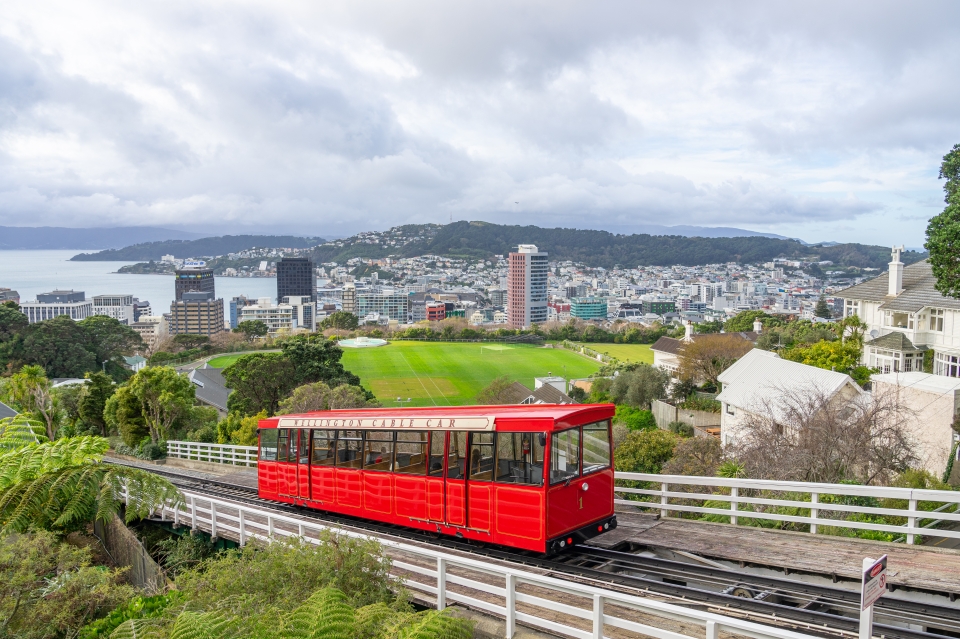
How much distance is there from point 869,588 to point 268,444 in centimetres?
1327

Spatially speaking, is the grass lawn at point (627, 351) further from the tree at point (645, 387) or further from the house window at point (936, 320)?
the house window at point (936, 320)

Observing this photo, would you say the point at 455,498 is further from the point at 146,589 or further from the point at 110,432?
the point at 110,432

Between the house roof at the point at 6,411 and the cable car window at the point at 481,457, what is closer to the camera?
the cable car window at the point at 481,457

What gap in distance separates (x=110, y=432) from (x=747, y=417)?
32805mm

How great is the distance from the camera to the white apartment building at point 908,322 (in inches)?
1265

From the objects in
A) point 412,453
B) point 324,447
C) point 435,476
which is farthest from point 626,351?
point 435,476

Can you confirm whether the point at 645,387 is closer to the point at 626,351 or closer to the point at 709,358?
the point at 709,358

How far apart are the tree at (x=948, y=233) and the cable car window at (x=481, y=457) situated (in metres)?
15.3

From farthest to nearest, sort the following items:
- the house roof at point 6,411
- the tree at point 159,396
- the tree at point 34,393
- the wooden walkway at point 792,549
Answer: the tree at point 34,393
the tree at point 159,396
the house roof at point 6,411
the wooden walkway at point 792,549

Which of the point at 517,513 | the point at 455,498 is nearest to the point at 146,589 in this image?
the point at 455,498

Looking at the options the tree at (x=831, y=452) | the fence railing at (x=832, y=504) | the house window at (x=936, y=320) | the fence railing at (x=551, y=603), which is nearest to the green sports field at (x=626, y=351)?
the house window at (x=936, y=320)

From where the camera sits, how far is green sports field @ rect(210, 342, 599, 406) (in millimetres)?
68812

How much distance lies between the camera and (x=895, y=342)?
33.7 m

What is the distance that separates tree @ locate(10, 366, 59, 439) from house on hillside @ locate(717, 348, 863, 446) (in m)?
30.9
